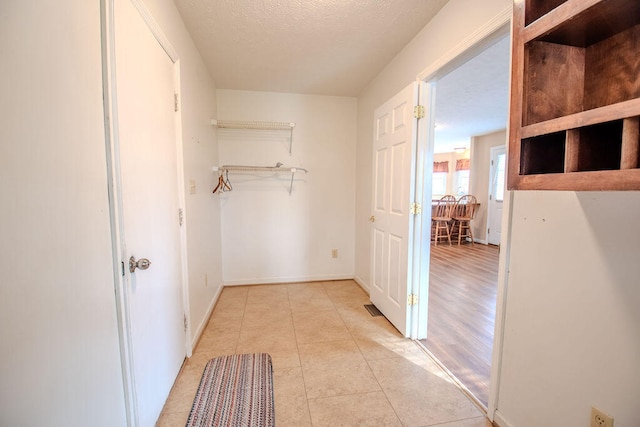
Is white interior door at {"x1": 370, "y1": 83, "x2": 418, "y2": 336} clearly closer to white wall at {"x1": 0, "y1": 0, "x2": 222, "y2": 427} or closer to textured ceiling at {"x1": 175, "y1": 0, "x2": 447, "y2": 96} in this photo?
textured ceiling at {"x1": 175, "y1": 0, "x2": 447, "y2": 96}

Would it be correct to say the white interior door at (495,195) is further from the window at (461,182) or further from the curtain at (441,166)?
the curtain at (441,166)

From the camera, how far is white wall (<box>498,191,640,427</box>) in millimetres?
846

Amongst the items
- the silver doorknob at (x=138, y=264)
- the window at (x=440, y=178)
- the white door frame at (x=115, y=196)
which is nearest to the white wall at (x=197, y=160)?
the white door frame at (x=115, y=196)

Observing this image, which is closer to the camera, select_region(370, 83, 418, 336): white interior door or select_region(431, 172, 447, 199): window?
select_region(370, 83, 418, 336): white interior door

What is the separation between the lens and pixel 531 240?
114 cm

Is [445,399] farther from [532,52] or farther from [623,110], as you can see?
[532,52]

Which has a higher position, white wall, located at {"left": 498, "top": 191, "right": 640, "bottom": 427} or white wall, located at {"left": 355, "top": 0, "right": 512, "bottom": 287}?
white wall, located at {"left": 355, "top": 0, "right": 512, "bottom": 287}

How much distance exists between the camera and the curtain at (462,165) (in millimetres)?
7375

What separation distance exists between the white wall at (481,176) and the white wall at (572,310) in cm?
522

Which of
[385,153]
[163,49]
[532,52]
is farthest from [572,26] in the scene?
[163,49]

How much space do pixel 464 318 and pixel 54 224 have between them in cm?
286

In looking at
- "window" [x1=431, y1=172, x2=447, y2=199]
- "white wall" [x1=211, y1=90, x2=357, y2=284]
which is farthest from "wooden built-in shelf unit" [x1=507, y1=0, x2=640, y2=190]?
"window" [x1=431, y1=172, x2=447, y2=199]

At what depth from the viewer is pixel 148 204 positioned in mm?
1272

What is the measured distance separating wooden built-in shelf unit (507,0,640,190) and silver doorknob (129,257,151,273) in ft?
4.78
